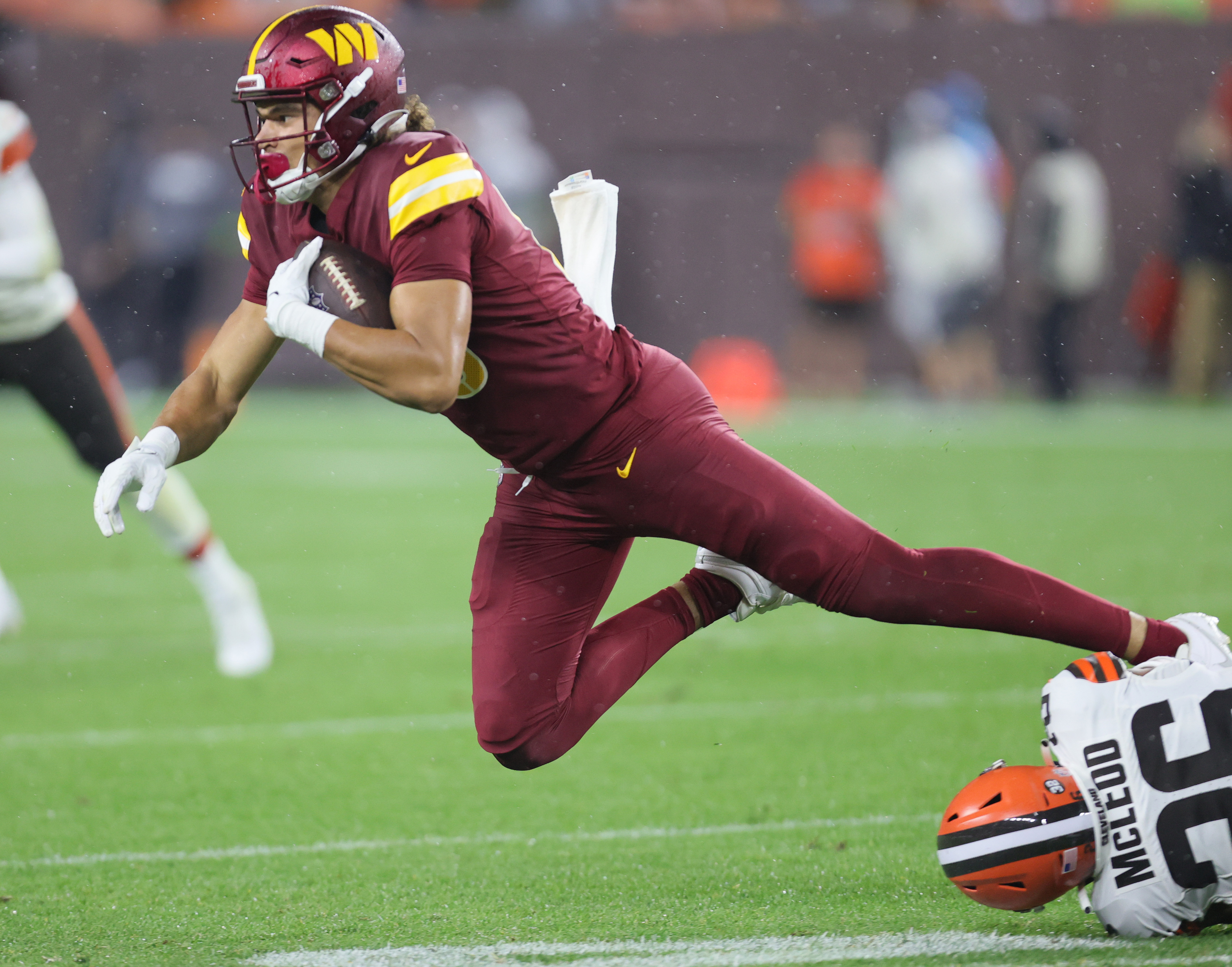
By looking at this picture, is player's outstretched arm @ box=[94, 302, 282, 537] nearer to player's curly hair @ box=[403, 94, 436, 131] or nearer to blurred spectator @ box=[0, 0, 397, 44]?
player's curly hair @ box=[403, 94, 436, 131]

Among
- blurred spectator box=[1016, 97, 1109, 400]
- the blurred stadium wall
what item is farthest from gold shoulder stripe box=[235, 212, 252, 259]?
the blurred stadium wall

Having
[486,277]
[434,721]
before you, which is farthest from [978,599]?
[434,721]

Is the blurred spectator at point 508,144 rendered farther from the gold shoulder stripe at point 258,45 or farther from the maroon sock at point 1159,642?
the maroon sock at point 1159,642

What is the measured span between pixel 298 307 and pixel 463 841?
1.38 metres

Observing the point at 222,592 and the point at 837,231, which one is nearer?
the point at 222,592

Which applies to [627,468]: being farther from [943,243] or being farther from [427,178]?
[943,243]

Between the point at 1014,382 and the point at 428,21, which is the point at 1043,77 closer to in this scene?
the point at 1014,382

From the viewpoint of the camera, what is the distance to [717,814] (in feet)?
12.7

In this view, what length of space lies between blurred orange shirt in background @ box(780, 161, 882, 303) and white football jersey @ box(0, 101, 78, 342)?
826 cm

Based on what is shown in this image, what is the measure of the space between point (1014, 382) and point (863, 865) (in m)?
10.3

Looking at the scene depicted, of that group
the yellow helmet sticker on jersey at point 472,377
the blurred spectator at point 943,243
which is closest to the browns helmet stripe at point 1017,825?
the yellow helmet sticker on jersey at point 472,377

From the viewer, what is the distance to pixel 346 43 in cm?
310

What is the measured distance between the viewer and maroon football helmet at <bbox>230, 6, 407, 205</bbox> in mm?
3035

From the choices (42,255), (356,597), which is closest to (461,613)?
(356,597)
